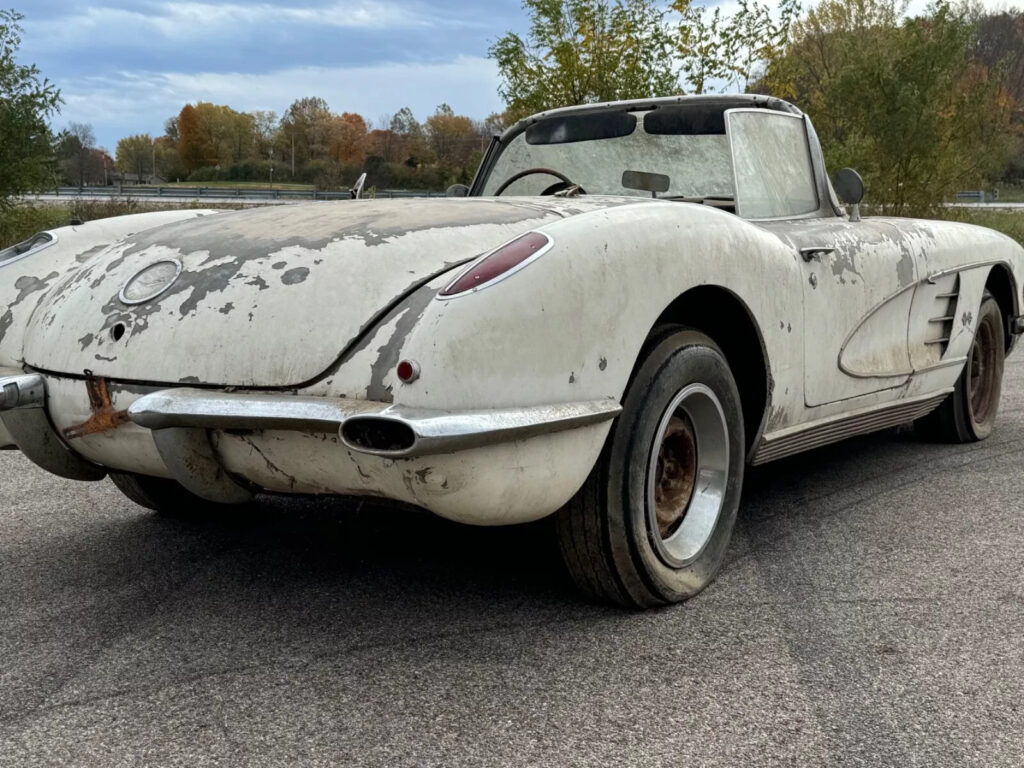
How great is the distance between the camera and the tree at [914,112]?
658 inches

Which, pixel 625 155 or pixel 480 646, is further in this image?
pixel 625 155

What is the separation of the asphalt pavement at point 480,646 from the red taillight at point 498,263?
893mm

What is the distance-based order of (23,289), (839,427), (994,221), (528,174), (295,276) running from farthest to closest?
(994,221)
(528,174)
(839,427)
(23,289)
(295,276)

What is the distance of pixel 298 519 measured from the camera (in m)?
3.71

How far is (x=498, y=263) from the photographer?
2371mm

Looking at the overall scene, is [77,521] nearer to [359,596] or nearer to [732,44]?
[359,596]

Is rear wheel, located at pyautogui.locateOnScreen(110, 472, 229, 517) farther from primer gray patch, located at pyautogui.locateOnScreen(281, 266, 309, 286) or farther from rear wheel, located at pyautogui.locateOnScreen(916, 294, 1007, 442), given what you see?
rear wheel, located at pyautogui.locateOnScreen(916, 294, 1007, 442)

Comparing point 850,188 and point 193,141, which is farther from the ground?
point 193,141

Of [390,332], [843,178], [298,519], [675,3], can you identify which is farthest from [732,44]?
[390,332]

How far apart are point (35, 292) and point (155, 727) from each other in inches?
61.1

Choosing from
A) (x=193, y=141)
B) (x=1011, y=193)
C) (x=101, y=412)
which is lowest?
(x=1011, y=193)

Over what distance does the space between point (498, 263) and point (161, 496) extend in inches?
73.0

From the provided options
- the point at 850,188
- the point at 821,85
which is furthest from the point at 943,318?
the point at 821,85

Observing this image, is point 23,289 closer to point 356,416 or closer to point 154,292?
point 154,292
